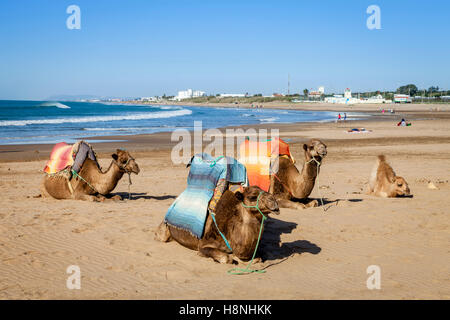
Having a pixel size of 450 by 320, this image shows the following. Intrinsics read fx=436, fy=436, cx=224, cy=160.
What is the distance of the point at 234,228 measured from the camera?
620 cm

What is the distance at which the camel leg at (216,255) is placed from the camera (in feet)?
21.4

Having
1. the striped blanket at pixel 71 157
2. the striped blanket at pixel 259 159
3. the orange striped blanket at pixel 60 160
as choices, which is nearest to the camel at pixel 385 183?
the striped blanket at pixel 259 159

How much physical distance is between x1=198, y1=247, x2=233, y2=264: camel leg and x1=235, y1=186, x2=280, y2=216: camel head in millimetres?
1006

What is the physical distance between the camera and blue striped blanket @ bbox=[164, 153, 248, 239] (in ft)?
22.8

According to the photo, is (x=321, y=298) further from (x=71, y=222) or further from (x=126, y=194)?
(x=126, y=194)

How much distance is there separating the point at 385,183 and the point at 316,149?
12.6 ft

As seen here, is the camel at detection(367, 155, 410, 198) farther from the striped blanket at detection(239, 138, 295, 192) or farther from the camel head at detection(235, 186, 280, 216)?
the camel head at detection(235, 186, 280, 216)

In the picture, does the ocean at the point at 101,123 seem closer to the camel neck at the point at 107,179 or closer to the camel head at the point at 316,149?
the camel neck at the point at 107,179

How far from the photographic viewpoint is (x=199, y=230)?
6.85 meters

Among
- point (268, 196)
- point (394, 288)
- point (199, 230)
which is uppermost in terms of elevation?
point (268, 196)

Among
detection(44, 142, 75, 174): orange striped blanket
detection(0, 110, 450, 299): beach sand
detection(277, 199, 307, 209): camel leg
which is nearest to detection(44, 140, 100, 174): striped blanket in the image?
detection(44, 142, 75, 174): orange striped blanket
